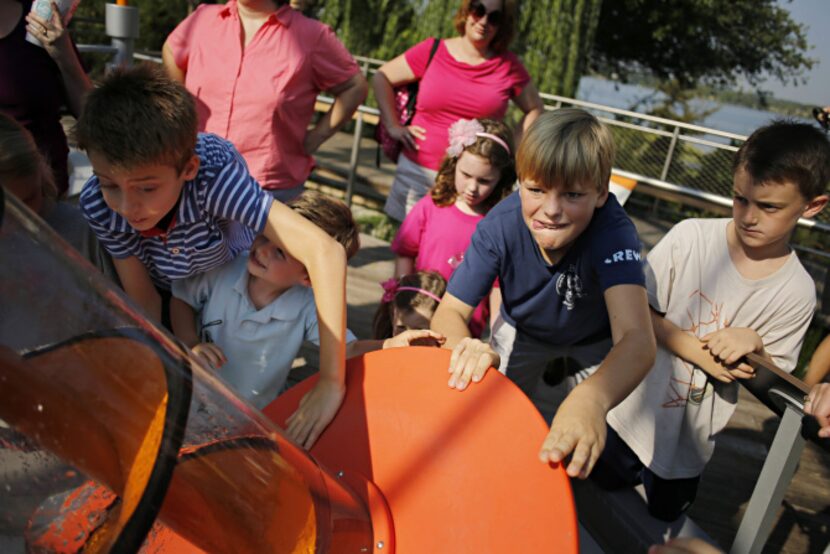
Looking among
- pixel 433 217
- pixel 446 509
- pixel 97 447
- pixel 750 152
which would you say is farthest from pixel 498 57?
pixel 97 447

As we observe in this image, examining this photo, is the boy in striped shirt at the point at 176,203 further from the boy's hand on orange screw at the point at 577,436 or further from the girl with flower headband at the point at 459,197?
the girl with flower headband at the point at 459,197

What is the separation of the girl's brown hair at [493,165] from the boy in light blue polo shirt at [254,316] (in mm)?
877

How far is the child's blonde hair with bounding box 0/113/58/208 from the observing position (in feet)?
5.11

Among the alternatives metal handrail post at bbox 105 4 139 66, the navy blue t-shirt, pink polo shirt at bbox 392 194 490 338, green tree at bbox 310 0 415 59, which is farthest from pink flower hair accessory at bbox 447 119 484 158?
green tree at bbox 310 0 415 59

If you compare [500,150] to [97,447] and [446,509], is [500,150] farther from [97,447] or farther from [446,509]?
[97,447]

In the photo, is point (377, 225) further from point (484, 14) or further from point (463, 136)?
point (463, 136)

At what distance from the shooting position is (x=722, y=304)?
1831mm

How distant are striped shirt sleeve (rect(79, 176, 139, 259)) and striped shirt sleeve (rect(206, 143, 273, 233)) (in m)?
0.23

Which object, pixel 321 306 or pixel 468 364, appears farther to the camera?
pixel 321 306

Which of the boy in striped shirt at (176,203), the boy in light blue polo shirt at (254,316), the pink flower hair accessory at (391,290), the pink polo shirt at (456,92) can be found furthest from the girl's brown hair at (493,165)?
the boy in striped shirt at (176,203)

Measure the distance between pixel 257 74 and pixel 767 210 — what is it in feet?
5.89

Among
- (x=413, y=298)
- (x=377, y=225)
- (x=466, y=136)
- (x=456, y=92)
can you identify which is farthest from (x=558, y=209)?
(x=377, y=225)

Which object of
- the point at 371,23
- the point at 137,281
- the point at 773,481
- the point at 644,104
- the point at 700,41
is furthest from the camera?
the point at 700,41

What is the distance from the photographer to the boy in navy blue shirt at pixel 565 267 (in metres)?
1.29
